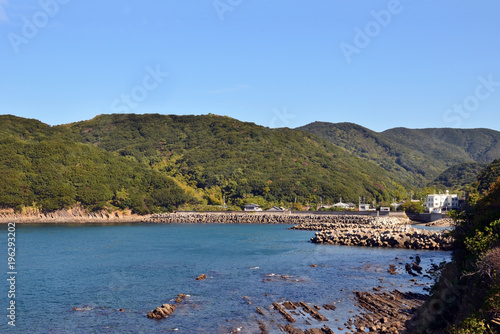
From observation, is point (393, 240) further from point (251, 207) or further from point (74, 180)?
point (74, 180)

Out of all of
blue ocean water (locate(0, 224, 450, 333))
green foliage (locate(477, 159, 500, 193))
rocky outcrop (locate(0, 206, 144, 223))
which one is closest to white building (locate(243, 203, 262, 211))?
rocky outcrop (locate(0, 206, 144, 223))

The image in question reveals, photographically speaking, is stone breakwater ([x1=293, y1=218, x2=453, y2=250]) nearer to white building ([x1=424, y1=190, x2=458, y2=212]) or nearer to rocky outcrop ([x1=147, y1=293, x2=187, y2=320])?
rocky outcrop ([x1=147, y1=293, x2=187, y2=320])

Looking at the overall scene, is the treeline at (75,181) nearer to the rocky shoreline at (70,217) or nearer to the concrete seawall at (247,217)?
the rocky shoreline at (70,217)

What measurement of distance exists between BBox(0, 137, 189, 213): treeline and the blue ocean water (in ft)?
207

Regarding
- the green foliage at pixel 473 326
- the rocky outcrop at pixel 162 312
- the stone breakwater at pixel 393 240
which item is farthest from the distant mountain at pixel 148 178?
the green foliage at pixel 473 326

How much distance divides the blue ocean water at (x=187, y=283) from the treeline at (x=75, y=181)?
63.1m

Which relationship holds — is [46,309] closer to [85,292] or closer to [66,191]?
[85,292]

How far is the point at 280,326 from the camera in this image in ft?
80.1

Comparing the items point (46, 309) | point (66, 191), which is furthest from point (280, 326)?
point (66, 191)

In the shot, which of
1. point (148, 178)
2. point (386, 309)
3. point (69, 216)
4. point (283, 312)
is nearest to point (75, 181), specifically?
point (69, 216)

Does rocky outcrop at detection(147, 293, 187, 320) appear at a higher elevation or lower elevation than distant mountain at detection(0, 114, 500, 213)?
lower

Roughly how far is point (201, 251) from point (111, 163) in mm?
105100

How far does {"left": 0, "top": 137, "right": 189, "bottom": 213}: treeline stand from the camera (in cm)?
12306

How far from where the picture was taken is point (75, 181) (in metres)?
133
